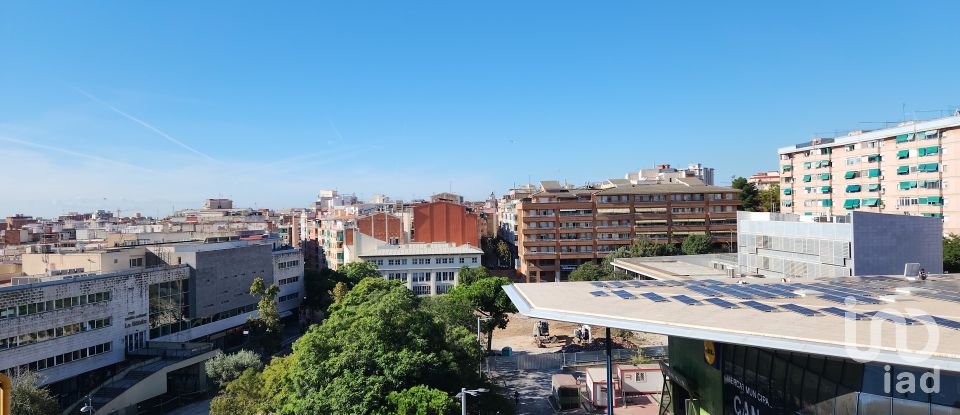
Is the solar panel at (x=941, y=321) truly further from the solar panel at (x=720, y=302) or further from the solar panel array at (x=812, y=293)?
the solar panel at (x=720, y=302)

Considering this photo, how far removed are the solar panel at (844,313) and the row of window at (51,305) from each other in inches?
1478

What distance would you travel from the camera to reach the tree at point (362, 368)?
18500mm

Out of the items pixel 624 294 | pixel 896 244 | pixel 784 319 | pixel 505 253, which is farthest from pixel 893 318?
pixel 505 253

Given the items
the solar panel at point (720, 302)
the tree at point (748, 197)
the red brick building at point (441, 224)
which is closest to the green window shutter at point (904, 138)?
the tree at point (748, 197)

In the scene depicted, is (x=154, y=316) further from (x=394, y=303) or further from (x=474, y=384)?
(x=474, y=384)

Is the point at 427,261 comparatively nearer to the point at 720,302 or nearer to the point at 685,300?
the point at 685,300

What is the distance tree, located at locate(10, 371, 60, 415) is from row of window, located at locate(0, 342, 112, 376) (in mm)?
3266

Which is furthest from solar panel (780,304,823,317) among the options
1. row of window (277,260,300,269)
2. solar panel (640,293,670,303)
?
row of window (277,260,300,269)

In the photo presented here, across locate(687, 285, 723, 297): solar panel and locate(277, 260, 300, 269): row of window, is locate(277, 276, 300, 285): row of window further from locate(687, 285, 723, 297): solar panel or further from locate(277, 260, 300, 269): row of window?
locate(687, 285, 723, 297): solar panel

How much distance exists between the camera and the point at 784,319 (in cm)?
1543

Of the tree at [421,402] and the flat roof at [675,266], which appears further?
the flat roof at [675,266]

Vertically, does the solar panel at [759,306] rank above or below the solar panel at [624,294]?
above

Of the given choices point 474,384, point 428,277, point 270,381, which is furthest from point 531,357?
point 428,277

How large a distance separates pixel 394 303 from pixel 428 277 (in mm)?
37651
